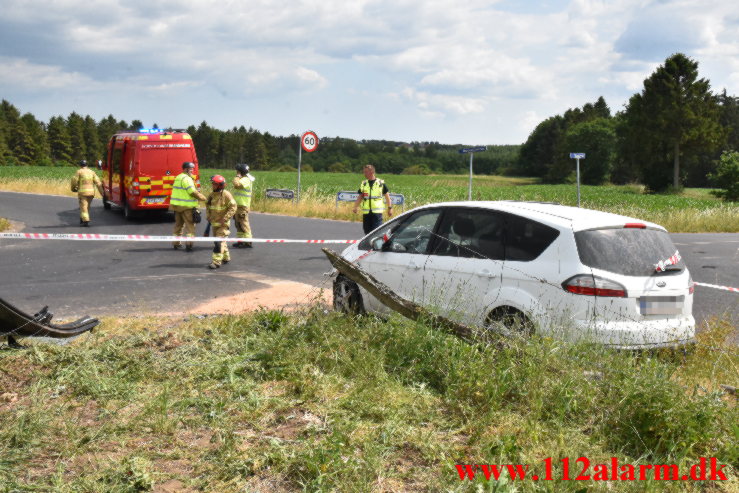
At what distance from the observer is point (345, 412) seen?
4.18 metres

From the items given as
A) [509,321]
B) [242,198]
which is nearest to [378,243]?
[509,321]

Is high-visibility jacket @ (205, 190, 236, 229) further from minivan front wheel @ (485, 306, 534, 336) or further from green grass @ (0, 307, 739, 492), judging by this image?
minivan front wheel @ (485, 306, 534, 336)

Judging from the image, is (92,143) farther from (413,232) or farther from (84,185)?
(413,232)

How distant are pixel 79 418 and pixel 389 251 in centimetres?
369

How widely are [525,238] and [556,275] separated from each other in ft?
1.66

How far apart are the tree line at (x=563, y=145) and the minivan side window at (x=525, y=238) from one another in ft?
49.1

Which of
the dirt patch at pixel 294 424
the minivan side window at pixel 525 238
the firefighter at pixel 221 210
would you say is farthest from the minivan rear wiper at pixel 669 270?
the firefighter at pixel 221 210

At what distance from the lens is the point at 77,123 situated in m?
117

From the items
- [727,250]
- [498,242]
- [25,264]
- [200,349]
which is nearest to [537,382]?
[498,242]

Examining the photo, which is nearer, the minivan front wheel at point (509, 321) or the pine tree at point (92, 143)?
the minivan front wheel at point (509, 321)

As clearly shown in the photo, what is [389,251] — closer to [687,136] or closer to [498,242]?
[498,242]

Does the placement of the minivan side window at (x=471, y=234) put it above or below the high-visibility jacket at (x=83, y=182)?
below

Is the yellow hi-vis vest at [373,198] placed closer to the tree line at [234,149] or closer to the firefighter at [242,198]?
the firefighter at [242,198]

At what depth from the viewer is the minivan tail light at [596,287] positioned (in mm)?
5363
